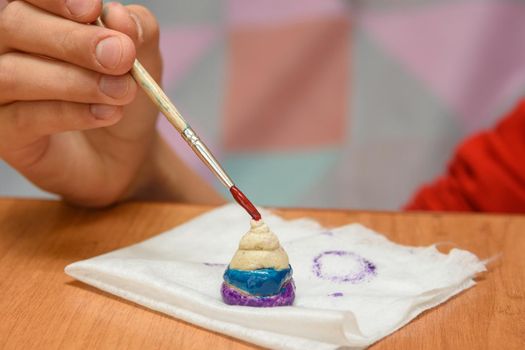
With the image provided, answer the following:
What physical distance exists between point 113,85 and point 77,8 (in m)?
0.06

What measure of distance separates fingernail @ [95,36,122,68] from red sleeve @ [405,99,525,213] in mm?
565

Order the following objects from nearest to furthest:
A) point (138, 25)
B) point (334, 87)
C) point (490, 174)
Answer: point (138, 25) → point (490, 174) → point (334, 87)

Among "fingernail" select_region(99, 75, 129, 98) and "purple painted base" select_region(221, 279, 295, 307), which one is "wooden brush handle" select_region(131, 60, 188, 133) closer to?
"fingernail" select_region(99, 75, 129, 98)

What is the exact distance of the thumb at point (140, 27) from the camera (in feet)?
1.97

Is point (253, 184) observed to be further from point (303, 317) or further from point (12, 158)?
point (303, 317)

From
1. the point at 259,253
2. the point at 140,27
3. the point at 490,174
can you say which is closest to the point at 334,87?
the point at 490,174

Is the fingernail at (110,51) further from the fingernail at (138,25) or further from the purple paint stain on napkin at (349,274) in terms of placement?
the purple paint stain on napkin at (349,274)

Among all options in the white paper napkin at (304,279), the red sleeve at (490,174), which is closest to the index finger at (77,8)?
the white paper napkin at (304,279)

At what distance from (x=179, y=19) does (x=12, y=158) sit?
716mm

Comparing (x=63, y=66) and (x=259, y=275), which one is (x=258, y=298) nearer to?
A: (x=259, y=275)

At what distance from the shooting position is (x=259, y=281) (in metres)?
0.51

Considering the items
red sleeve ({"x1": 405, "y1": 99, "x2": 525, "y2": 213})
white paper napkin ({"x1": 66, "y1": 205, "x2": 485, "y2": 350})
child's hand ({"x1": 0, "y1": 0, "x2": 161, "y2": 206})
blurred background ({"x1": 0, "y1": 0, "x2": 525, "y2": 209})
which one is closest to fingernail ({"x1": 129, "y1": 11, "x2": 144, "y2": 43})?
child's hand ({"x1": 0, "y1": 0, "x2": 161, "y2": 206})

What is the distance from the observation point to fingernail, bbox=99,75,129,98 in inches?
22.9

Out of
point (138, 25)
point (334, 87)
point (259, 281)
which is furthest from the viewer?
point (334, 87)
